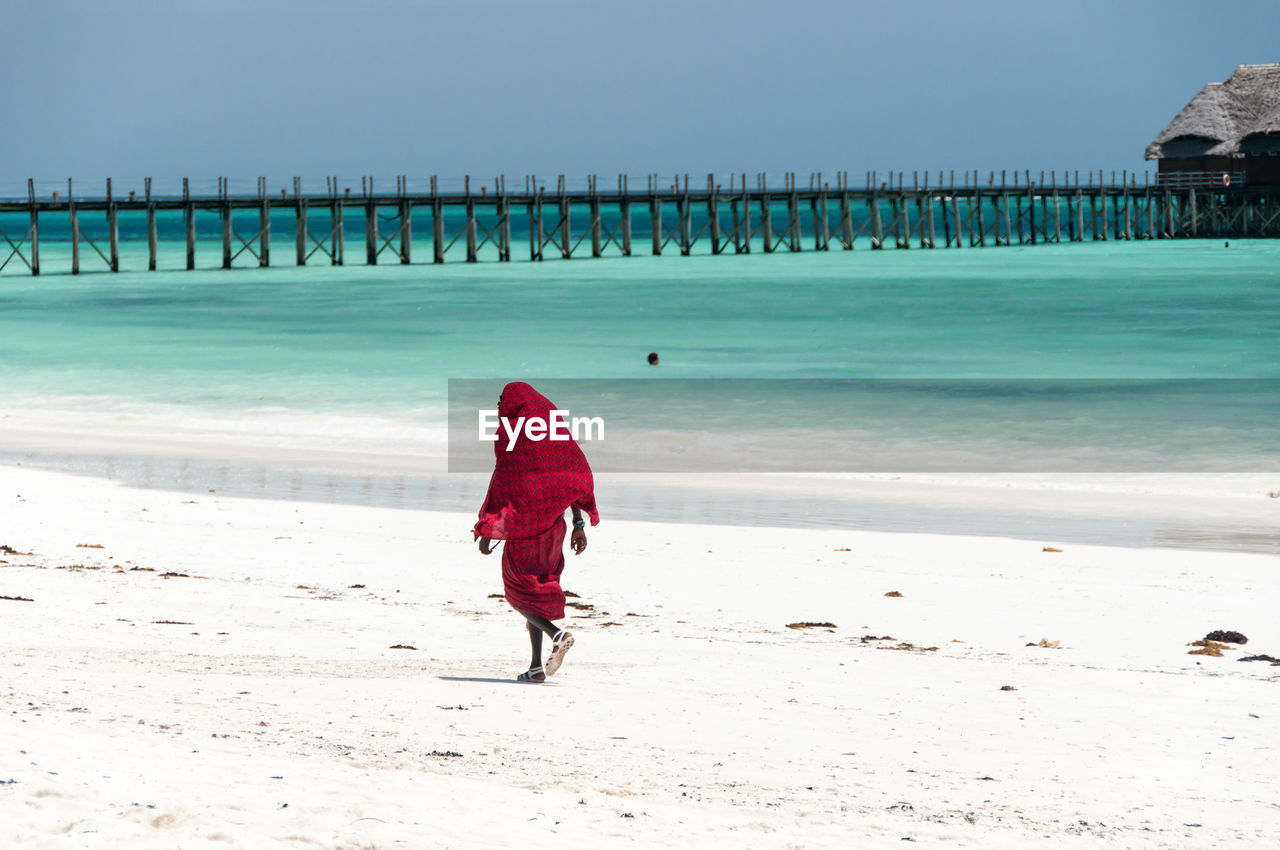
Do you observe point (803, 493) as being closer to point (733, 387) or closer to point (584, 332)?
point (733, 387)

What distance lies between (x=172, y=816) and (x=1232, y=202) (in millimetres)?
68378

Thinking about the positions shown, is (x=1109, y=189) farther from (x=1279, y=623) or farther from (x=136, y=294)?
(x=1279, y=623)

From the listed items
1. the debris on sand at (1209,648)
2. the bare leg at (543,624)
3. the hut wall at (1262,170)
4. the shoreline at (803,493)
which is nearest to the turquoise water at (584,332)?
the shoreline at (803,493)

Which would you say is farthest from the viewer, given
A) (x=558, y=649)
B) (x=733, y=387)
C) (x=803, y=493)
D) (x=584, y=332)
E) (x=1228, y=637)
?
(x=584, y=332)

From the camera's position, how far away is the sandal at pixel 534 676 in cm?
523

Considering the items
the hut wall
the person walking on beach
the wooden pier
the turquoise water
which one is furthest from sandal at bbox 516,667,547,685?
the hut wall

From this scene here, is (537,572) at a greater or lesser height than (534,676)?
greater

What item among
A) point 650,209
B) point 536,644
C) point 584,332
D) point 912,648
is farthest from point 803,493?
point 650,209

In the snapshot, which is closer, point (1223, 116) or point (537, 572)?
point (537, 572)

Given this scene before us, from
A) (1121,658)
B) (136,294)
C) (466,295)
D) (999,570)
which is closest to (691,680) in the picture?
(1121,658)

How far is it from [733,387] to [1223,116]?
50.0 meters

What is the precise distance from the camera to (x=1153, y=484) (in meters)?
12.5

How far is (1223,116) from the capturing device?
2483 inches

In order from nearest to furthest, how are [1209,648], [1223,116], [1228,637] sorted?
1. [1209,648]
2. [1228,637]
3. [1223,116]
